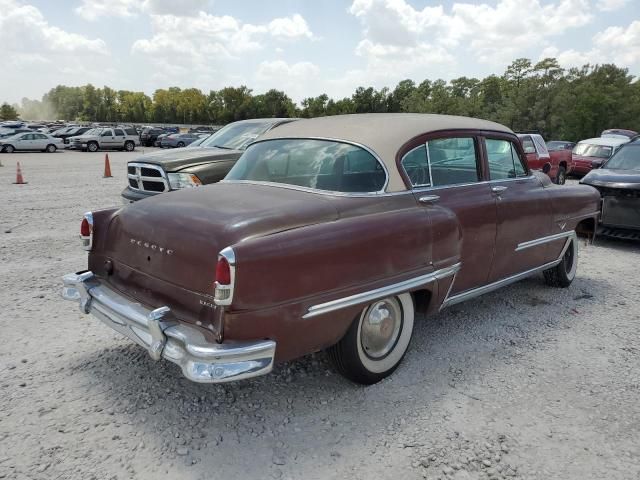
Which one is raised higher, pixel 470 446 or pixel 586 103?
pixel 586 103

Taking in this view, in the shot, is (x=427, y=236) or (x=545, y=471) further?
(x=427, y=236)

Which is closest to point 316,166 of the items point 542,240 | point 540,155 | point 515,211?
point 515,211

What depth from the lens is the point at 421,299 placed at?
360 centimetres

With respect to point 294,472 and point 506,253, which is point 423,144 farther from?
point 294,472

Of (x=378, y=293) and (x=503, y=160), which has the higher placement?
(x=503, y=160)

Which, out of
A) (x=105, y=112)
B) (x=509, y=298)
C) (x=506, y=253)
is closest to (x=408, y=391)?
(x=506, y=253)

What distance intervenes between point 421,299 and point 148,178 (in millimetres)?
4710

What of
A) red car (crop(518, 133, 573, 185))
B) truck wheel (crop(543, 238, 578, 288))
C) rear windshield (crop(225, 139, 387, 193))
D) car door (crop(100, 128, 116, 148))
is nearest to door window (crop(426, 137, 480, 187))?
rear windshield (crop(225, 139, 387, 193))

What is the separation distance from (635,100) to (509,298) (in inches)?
2275

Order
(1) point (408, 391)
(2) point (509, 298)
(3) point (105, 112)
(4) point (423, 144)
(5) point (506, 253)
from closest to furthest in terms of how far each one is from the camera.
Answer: (1) point (408, 391) → (4) point (423, 144) → (5) point (506, 253) → (2) point (509, 298) → (3) point (105, 112)

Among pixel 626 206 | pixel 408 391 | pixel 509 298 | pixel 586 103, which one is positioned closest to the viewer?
pixel 408 391

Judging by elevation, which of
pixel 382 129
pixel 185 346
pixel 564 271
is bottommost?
pixel 564 271

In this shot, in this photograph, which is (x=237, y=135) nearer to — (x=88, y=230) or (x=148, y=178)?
(x=148, y=178)

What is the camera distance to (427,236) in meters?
3.36
